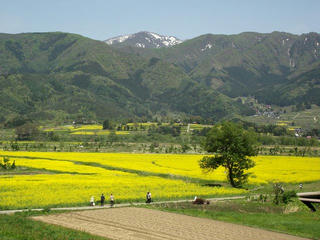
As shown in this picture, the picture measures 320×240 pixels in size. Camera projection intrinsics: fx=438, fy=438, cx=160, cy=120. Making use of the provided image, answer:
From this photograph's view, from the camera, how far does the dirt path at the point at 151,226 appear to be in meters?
26.5

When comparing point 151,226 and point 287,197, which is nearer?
point 151,226

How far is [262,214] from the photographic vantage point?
35.8 metres

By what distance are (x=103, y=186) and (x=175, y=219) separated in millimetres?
20630

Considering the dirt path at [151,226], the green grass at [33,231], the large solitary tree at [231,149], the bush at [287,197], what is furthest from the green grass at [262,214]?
the large solitary tree at [231,149]

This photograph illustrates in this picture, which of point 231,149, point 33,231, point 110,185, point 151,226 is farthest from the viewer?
point 231,149

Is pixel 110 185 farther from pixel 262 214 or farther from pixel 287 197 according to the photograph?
pixel 262 214

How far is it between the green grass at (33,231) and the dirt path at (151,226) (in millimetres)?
1316

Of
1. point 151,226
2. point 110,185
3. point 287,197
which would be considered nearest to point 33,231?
point 151,226

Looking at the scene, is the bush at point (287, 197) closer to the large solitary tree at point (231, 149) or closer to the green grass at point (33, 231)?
the large solitary tree at point (231, 149)

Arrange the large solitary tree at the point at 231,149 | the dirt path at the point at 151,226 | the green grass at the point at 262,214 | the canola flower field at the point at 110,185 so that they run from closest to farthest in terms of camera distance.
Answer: the dirt path at the point at 151,226
the green grass at the point at 262,214
the canola flower field at the point at 110,185
the large solitary tree at the point at 231,149

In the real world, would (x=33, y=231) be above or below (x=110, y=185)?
above

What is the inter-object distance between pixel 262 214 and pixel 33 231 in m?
18.6

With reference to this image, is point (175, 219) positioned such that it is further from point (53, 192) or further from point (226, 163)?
point (226, 163)

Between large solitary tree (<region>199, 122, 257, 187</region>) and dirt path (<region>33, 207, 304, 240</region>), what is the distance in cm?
2758
